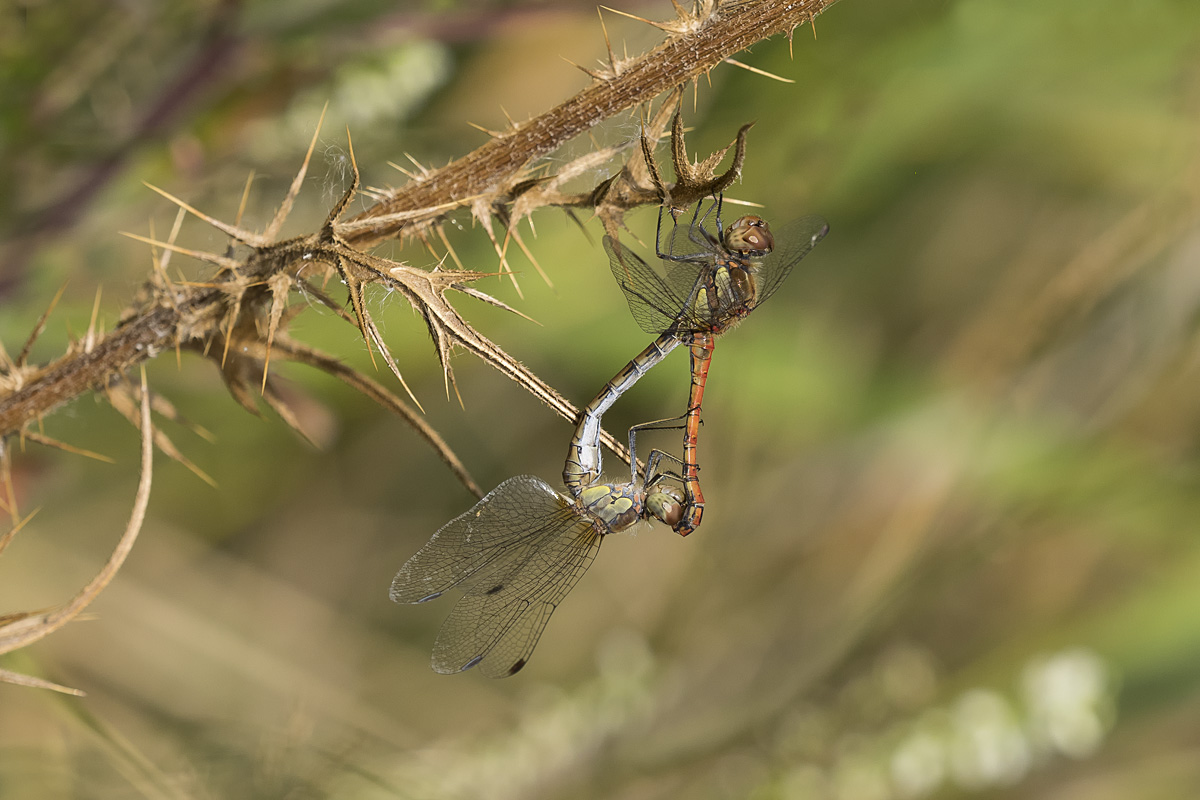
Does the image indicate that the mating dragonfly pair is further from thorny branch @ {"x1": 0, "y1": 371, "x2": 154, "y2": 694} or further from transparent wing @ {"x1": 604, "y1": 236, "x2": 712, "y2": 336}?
thorny branch @ {"x1": 0, "y1": 371, "x2": 154, "y2": 694}

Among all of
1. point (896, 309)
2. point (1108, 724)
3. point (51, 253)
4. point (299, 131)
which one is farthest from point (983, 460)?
point (51, 253)

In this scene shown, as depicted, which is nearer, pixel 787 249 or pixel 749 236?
pixel 749 236

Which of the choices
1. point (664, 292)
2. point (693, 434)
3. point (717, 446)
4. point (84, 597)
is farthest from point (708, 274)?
point (717, 446)

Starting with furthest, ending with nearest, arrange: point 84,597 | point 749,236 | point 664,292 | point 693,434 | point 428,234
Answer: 1. point 693,434
2. point 664,292
3. point 749,236
4. point 428,234
5. point 84,597

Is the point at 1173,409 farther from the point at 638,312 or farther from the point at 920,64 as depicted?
the point at 638,312

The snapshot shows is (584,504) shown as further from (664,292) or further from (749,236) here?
(749,236)

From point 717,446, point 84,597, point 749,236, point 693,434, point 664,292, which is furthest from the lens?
point 717,446

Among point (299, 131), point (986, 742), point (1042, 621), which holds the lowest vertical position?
point (986, 742)
